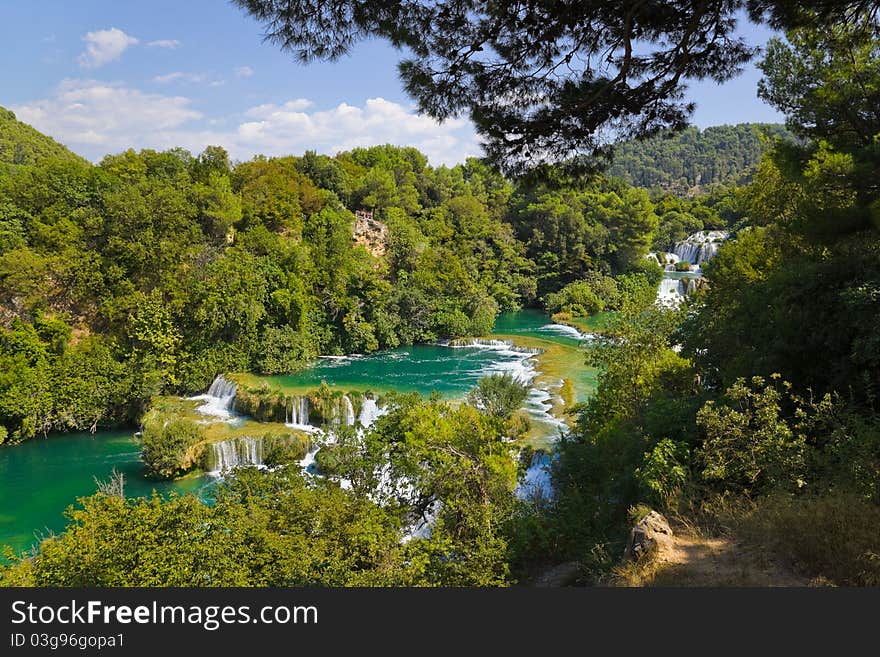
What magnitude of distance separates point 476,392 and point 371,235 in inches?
683

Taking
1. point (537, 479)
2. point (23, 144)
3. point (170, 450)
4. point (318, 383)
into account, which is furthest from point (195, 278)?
point (23, 144)

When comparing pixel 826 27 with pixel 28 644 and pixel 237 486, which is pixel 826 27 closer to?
pixel 28 644

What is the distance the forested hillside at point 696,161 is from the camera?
104 meters

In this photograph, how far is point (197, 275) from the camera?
20391 millimetres

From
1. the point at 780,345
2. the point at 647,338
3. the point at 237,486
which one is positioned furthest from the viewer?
the point at 647,338

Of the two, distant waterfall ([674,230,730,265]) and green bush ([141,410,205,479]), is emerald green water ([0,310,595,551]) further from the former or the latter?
distant waterfall ([674,230,730,265])

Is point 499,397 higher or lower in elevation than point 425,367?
lower

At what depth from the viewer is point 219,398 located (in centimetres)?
1827

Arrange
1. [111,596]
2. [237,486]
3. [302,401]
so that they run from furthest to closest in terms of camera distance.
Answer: [302,401] < [237,486] < [111,596]

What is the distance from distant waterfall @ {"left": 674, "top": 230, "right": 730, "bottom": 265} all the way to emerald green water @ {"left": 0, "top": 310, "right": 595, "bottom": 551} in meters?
15.2

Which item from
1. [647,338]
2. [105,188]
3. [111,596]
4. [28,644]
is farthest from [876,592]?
[105,188]

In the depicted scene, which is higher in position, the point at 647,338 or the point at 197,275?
the point at 197,275

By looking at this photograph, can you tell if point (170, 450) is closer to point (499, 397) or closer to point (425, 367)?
point (499, 397)

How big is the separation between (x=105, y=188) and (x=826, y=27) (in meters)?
22.3
